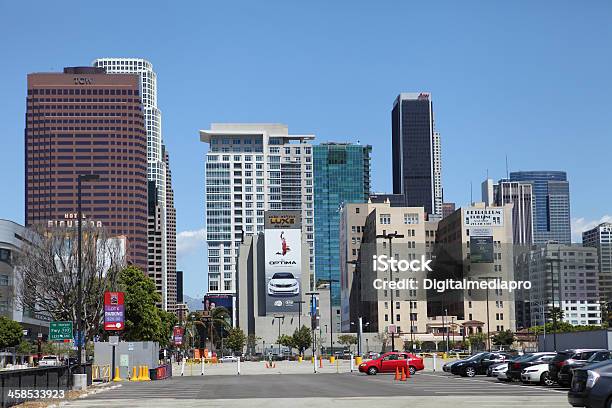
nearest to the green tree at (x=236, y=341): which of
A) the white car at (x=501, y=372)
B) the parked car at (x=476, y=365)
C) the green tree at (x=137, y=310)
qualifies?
the green tree at (x=137, y=310)

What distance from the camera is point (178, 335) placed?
345ft

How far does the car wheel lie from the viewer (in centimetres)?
4259

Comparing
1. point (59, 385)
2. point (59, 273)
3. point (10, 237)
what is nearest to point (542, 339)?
point (59, 273)

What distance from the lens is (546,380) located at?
4294 cm

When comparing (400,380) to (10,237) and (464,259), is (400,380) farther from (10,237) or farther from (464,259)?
(464,259)

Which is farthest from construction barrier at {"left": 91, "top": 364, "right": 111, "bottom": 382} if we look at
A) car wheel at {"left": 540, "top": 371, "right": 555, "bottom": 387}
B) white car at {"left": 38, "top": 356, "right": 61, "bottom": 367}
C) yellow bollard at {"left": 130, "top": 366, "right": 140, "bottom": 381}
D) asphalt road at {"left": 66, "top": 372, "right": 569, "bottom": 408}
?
car wheel at {"left": 540, "top": 371, "right": 555, "bottom": 387}

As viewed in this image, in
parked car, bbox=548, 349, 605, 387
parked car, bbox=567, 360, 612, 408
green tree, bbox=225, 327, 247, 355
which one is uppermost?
parked car, bbox=567, 360, 612, 408

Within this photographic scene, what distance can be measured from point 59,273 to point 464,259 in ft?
390

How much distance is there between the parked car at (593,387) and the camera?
21000 millimetres

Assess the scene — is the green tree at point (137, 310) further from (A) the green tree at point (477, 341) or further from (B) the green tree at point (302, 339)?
(B) the green tree at point (302, 339)

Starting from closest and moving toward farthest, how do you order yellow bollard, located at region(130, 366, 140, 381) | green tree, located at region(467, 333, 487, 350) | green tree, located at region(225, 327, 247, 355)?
1. yellow bollard, located at region(130, 366, 140, 381)
2. green tree, located at region(467, 333, 487, 350)
3. green tree, located at region(225, 327, 247, 355)

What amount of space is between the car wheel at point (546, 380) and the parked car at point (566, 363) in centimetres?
51

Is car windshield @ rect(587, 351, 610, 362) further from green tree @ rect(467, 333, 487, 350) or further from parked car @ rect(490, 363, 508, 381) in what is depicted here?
green tree @ rect(467, 333, 487, 350)

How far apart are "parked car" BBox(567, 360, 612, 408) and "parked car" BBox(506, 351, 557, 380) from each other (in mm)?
22717
